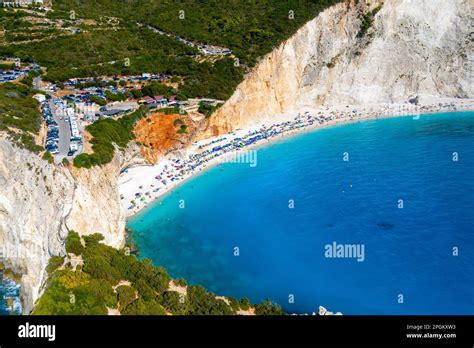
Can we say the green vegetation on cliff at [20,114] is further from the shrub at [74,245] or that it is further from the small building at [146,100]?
the small building at [146,100]

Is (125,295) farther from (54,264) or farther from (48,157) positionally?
(48,157)

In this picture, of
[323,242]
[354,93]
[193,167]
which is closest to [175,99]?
[193,167]

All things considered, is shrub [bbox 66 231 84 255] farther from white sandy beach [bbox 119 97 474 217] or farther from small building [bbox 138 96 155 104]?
small building [bbox 138 96 155 104]

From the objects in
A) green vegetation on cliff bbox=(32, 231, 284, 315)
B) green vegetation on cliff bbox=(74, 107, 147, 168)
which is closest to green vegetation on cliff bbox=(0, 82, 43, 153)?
green vegetation on cliff bbox=(74, 107, 147, 168)

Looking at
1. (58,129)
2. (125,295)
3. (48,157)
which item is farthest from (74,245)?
(58,129)

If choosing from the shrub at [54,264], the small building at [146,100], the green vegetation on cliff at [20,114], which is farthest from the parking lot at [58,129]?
the shrub at [54,264]
